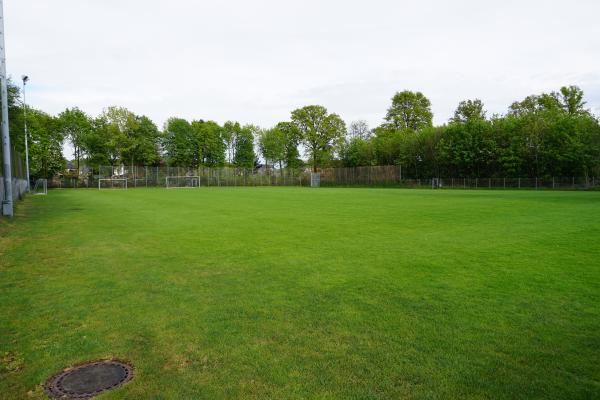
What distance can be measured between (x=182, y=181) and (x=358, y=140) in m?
28.8

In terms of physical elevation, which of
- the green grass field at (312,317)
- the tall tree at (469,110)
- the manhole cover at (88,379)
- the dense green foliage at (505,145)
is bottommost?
the manhole cover at (88,379)

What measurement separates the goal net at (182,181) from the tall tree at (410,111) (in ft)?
118

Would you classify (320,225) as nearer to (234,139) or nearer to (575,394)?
(575,394)

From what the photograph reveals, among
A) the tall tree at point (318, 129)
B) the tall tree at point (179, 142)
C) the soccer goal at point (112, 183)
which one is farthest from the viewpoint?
the tall tree at point (318, 129)

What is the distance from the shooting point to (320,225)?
12.5 m

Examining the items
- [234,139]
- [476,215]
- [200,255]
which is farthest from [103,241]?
[234,139]

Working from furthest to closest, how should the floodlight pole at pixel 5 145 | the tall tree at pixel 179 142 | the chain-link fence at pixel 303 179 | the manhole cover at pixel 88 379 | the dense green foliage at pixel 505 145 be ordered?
the tall tree at pixel 179 142
the chain-link fence at pixel 303 179
the dense green foliage at pixel 505 145
the floodlight pole at pixel 5 145
the manhole cover at pixel 88 379

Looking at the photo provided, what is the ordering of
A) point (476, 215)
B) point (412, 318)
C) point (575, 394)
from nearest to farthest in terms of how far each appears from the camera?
point (575, 394), point (412, 318), point (476, 215)

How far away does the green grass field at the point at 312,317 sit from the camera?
3139mm

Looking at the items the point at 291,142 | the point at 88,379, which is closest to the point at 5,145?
the point at 88,379

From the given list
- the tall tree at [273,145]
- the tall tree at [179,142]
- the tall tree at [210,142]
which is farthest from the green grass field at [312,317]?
the tall tree at [273,145]

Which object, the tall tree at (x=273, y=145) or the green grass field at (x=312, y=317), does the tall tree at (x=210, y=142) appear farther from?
the green grass field at (x=312, y=317)

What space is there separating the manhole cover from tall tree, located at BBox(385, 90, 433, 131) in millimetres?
73656

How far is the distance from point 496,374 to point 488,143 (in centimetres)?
5315
